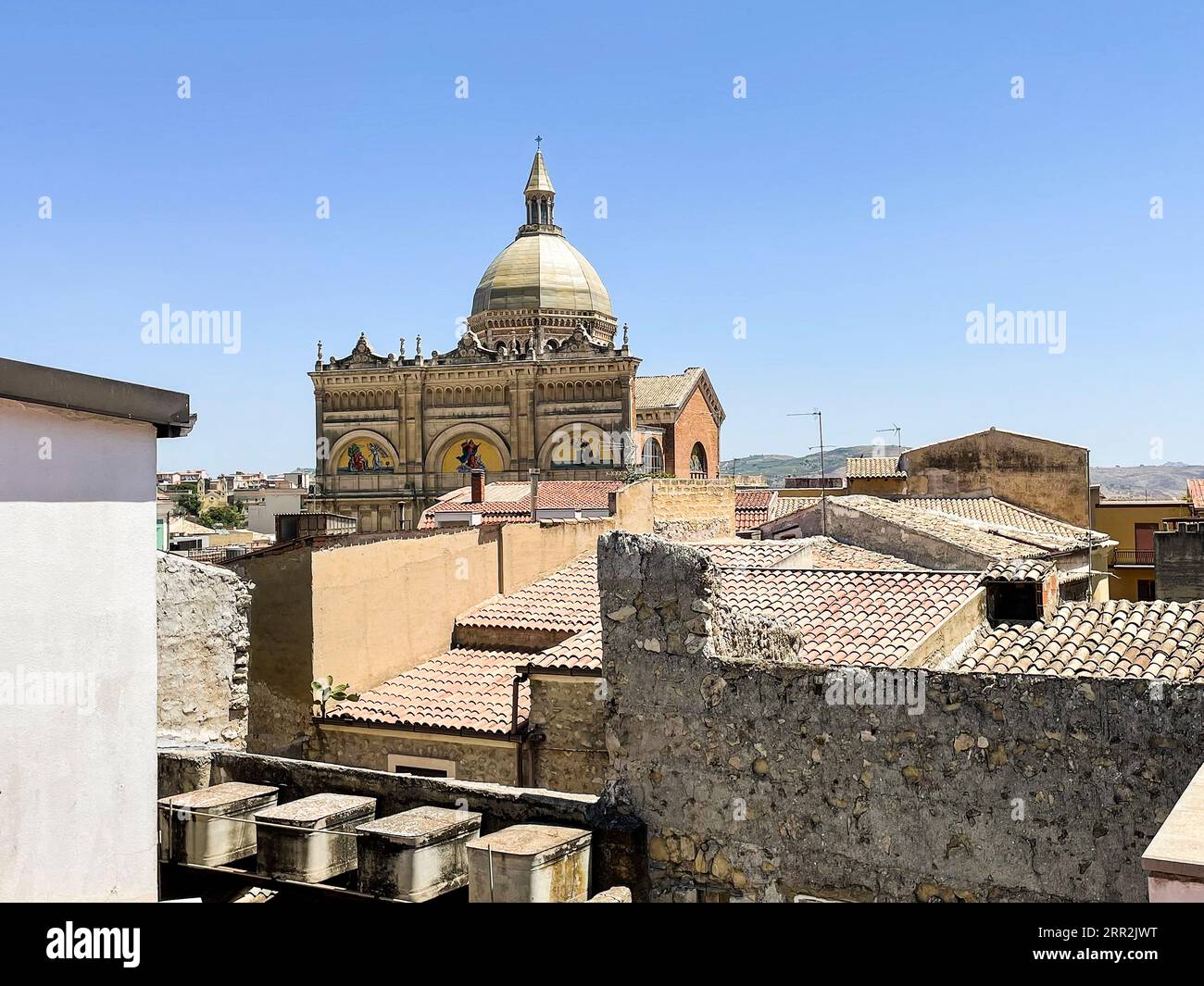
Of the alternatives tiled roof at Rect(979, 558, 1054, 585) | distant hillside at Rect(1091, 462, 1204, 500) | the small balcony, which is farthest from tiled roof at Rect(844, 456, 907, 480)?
distant hillside at Rect(1091, 462, 1204, 500)

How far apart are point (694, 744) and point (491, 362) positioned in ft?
157

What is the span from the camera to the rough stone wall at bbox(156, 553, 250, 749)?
767 centimetres

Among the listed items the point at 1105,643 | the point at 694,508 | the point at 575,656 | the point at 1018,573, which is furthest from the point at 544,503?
the point at 1105,643

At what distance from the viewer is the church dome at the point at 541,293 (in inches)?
2474

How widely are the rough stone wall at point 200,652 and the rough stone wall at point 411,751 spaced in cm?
321

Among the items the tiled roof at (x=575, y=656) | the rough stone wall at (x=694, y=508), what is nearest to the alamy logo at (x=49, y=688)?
the tiled roof at (x=575, y=656)

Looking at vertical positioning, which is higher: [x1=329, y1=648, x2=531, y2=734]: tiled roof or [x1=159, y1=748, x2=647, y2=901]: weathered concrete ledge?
[x1=159, y1=748, x2=647, y2=901]: weathered concrete ledge

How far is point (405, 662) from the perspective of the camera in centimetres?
1330

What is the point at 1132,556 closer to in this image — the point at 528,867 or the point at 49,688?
the point at 528,867

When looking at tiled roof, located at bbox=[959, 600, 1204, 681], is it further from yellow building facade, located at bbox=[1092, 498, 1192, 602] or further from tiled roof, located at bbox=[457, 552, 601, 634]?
yellow building facade, located at bbox=[1092, 498, 1192, 602]

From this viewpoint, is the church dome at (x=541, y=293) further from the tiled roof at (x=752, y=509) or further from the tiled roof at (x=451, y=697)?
the tiled roof at (x=451, y=697)
